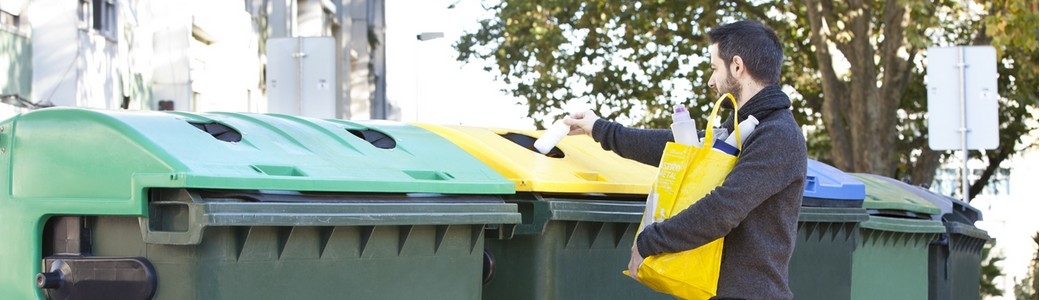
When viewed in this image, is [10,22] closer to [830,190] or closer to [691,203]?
[830,190]

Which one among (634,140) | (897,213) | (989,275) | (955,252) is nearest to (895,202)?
(897,213)

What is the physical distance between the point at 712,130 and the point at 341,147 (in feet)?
4.65

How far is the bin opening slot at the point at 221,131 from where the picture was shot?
4785 mm

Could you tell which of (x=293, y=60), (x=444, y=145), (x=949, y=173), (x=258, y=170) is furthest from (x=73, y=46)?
(x=949, y=173)

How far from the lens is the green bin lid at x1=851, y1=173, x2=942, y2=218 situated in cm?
789

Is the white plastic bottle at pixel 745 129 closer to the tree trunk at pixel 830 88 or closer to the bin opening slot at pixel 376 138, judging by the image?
the bin opening slot at pixel 376 138

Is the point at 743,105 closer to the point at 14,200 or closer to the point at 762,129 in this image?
the point at 762,129

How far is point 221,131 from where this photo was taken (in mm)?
4824

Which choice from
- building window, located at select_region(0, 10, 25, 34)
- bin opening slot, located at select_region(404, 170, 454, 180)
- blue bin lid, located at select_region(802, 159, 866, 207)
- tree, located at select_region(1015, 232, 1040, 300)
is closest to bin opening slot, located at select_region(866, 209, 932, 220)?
blue bin lid, located at select_region(802, 159, 866, 207)

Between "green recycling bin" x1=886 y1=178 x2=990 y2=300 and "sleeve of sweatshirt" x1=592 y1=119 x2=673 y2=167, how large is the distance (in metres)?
3.96

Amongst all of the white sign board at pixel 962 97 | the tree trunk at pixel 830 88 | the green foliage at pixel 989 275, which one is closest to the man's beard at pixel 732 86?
the white sign board at pixel 962 97

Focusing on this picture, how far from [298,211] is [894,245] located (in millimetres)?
4437

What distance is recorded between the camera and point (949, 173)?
31234mm

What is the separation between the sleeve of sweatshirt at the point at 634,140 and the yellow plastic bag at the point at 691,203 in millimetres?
771
